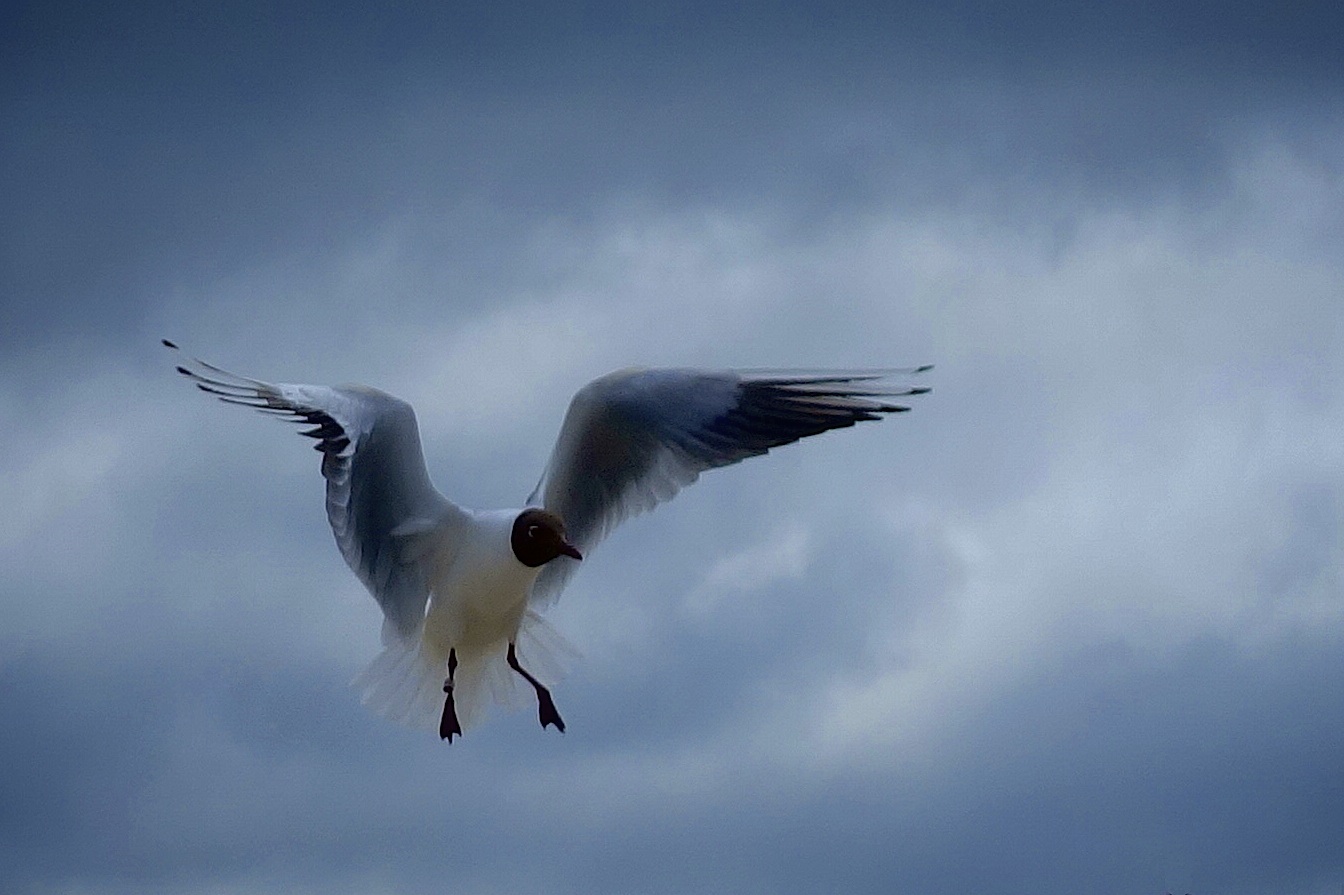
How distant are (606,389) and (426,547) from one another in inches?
51.9

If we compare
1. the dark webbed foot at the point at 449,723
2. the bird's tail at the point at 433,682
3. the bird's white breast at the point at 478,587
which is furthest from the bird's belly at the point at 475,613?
the dark webbed foot at the point at 449,723

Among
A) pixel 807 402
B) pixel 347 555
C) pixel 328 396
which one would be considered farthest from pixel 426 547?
pixel 807 402

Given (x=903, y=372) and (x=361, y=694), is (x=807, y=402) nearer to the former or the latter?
(x=903, y=372)

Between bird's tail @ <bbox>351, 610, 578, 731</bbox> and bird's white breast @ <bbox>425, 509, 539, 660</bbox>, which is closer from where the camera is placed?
bird's white breast @ <bbox>425, 509, 539, 660</bbox>

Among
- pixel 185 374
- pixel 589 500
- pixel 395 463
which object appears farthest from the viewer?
pixel 589 500

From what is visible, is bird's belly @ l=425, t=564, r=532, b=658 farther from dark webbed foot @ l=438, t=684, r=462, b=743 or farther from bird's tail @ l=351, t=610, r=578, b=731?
dark webbed foot @ l=438, t=684, r=462, b=743

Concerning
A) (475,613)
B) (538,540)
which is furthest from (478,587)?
(538,540)

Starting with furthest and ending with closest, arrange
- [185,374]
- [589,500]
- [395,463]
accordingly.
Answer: [589,500]
[395,463]
[185,374]

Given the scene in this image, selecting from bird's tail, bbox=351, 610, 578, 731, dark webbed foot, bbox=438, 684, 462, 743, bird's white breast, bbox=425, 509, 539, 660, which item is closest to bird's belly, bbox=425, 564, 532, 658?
bird's white breast, bbox=425, 509, 539, 660

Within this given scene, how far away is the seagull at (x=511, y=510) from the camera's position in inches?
537

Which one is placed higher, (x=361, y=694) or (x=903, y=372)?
(x=903, y=372)

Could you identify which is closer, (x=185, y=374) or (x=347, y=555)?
(x=185, y=374)

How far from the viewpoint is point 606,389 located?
550 inches

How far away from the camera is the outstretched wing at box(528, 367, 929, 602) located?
1394 centimetres
